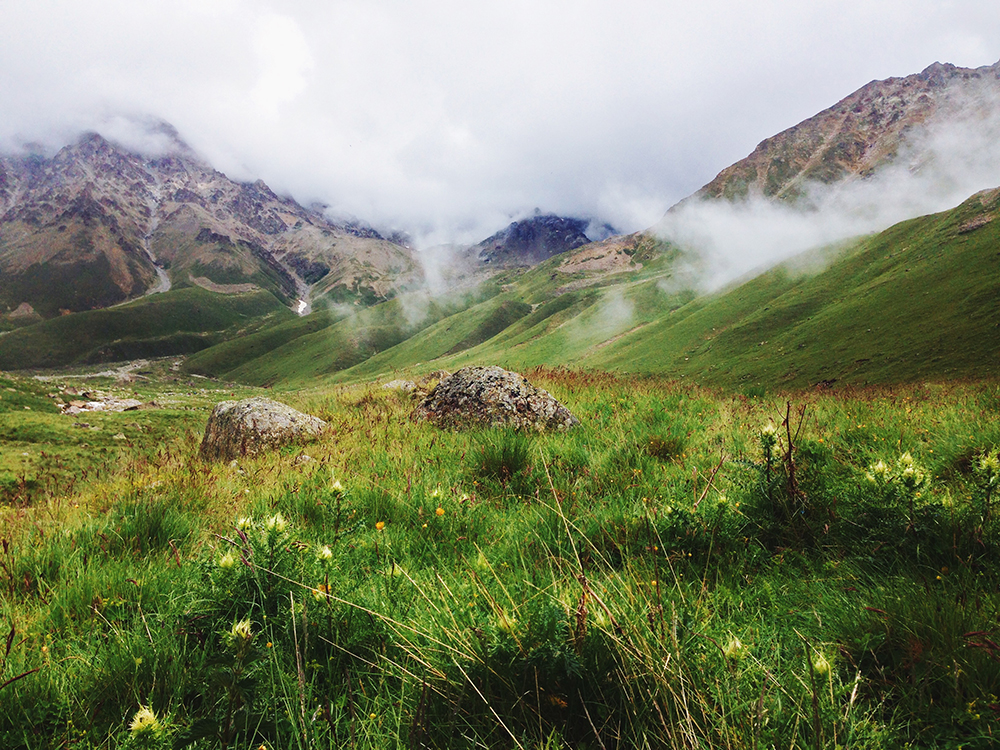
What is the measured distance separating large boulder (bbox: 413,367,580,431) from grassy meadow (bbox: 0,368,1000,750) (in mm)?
2994

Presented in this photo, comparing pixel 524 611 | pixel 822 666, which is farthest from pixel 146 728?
pixel 822 666

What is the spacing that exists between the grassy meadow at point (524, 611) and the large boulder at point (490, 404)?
299cm

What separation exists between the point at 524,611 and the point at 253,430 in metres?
8.09

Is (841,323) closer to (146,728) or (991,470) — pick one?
(991,470)

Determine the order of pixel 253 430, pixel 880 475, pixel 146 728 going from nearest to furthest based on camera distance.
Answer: pixel 146 728, pixel 880 475, pixel 253 430

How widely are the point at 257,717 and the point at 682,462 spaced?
481cm

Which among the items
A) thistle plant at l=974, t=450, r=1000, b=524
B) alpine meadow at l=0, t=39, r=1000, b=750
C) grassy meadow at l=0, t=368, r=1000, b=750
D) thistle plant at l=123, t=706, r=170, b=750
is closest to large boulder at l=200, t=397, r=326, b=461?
alpine meadow at l=0, t=39, r=1000, b=750

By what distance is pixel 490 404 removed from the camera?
8750 millimetres

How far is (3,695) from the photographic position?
1.82 m

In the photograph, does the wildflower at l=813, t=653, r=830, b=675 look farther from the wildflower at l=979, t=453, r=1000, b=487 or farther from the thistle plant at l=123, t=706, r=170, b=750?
the thistle plant at l=123, t=706, r=170, b=750

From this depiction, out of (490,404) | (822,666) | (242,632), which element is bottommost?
(822,666)

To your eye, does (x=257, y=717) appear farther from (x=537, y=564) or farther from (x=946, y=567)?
(x=946, y=567)

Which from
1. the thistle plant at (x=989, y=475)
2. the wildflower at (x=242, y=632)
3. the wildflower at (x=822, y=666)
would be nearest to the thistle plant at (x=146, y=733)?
the wildflower at (x=242, y=632)

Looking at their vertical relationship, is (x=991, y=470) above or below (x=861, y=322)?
above
